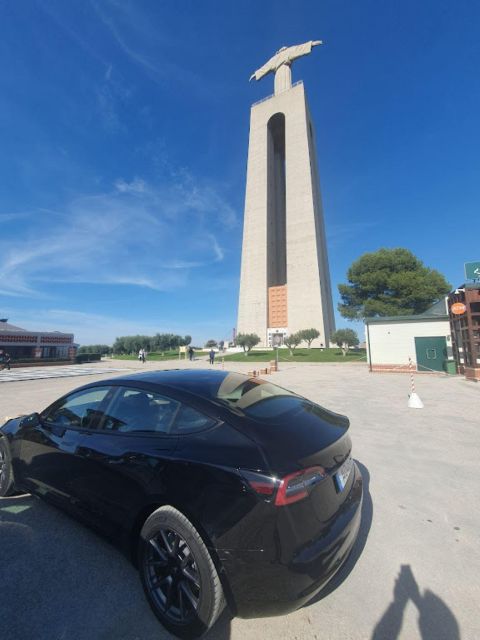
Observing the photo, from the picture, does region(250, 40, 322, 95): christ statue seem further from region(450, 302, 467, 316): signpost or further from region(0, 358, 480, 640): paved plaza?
region(0, 358, 480, 640): paved plaza

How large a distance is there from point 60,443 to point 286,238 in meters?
58.7

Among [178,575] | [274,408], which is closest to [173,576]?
[178,575]

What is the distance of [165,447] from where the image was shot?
83.5 inches

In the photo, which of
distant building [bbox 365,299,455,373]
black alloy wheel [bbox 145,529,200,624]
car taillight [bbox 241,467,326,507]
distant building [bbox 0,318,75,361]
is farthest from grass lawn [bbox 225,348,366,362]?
black alloy wheel [bbox 145,529,200,624]

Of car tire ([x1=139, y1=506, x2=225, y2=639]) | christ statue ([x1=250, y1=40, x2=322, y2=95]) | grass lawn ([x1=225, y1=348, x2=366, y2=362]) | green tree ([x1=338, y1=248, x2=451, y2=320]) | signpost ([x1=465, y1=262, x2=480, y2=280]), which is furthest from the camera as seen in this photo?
christ statue ([x1=250, y1=40, x2=322, y2=95])

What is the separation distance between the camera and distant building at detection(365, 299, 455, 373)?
18594 millimetres

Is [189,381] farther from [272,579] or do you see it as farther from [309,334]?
[309,334]

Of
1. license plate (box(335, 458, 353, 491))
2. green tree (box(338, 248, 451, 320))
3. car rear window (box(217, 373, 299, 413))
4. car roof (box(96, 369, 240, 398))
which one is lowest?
license plate (box(335, 458, 353, 491))

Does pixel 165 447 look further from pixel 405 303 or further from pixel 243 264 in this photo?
pixel 243 264

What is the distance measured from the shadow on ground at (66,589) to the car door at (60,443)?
355mm

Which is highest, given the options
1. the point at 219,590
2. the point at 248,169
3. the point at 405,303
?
the point at 248,169

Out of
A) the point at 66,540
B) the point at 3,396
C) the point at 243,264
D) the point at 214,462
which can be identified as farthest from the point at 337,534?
the point at 243,264

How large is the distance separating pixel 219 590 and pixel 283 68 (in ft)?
283

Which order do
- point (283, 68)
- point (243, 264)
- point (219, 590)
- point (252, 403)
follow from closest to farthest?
point (219, 590) → point (252, 403) → point (243, 264) → point (283, 68)
